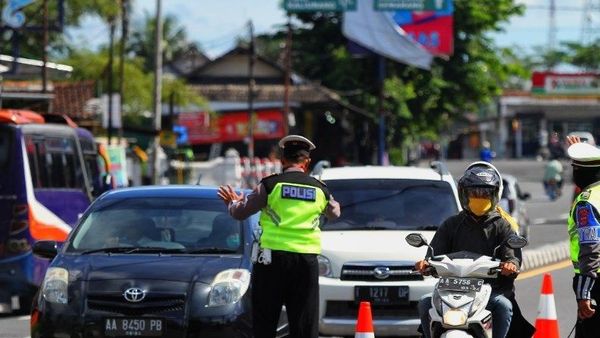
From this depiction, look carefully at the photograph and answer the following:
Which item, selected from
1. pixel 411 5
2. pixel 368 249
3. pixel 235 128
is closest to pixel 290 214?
pixel 368 249

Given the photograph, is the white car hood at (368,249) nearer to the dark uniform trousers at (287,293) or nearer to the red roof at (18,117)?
the dark uniform trousers at (287,293)

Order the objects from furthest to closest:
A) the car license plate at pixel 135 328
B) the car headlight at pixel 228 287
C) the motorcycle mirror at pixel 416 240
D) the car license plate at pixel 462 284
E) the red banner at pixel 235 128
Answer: the red banner at pixel 235 128 → the car headlight at pixel 228 287 → the car license plate at pixel 135 328 → the motorcycle mirror at pixel 416 240 → the car license plate at pixel 462 284

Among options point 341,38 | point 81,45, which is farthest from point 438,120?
point 81,45

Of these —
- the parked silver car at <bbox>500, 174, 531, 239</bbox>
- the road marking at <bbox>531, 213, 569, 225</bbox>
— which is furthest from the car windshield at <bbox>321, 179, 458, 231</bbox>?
the road marking at <bbox>531, 213, 569, 225</bbox>

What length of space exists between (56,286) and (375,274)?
287cm

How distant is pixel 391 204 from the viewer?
13.2 meters

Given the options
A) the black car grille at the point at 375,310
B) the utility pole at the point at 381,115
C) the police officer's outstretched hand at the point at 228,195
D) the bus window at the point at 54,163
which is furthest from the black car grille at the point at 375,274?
the utility pole at the point at 381,115

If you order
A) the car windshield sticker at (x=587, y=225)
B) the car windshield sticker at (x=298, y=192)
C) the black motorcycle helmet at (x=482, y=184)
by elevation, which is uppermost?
the black motorcycle helmet at (x=482, y=184)

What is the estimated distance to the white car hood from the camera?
11.8m

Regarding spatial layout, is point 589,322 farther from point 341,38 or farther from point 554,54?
point 554,54

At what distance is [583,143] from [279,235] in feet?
6.64

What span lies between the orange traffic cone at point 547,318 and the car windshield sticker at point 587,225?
8.02 ft

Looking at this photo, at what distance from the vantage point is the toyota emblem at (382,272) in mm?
11719

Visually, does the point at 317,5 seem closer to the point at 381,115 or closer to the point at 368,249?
the point at 381,115
